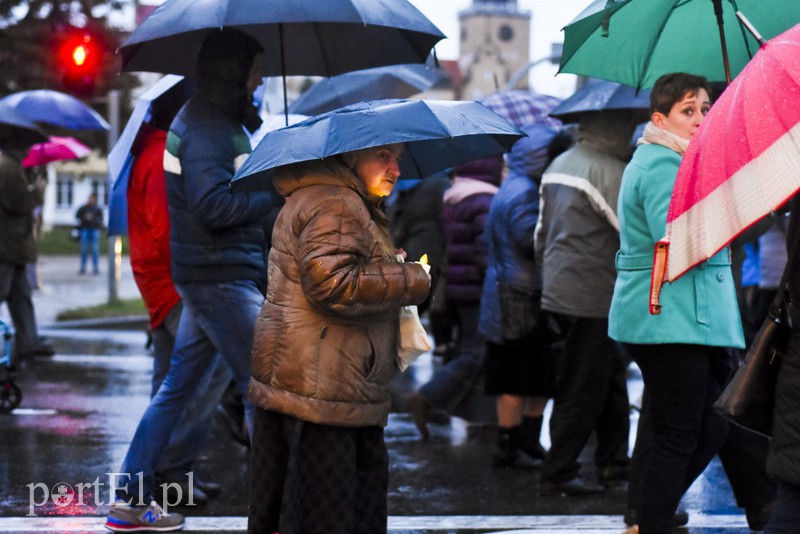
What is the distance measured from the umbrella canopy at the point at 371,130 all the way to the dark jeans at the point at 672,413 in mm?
1022

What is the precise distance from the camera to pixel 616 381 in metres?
7.01

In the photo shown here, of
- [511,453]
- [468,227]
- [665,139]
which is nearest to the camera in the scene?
[665,139]

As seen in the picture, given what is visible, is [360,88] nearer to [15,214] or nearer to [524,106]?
[524,106]

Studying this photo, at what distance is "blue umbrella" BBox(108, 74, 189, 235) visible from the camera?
20.6 feet

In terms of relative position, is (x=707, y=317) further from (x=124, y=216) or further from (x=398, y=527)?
(x=124, y=216)

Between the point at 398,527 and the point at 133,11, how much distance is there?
31125 mm

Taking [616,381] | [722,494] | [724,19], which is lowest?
[722,494]

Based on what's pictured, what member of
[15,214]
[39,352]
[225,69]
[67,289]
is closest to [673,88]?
[225,69]

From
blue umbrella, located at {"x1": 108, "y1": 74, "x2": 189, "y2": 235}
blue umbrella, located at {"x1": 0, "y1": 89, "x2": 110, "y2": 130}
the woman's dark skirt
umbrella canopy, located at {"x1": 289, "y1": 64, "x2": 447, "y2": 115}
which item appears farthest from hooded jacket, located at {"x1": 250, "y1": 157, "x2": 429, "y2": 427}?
blue umbrella, located at {"x1": 0, "y1": 89, "x2": 110, "y2": 130}

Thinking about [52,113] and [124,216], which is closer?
[124,216]

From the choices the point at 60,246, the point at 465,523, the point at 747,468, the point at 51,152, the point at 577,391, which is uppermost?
the point at 51,152

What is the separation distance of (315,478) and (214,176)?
5.16 ft

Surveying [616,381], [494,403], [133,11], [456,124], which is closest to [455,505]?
[616,381]

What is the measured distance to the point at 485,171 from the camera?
28.2ft
